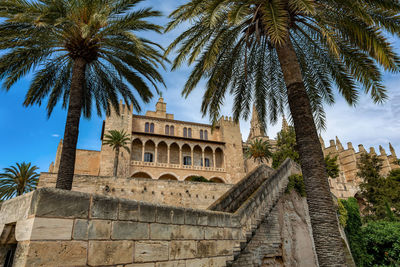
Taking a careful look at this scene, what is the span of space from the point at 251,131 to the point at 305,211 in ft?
170

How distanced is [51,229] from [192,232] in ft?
8.91

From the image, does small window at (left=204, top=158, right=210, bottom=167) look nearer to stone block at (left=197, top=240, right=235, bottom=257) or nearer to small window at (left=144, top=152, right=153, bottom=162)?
small window at (left=144, top=152, right=153, bottom=162)

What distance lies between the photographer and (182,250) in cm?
482

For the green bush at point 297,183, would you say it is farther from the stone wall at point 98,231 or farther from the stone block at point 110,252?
the stone block at point 110,252

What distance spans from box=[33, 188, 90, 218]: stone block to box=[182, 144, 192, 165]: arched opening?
34.9 metres

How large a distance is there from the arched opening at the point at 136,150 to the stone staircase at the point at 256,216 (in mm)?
26696

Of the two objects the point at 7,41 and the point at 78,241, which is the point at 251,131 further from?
the point at 78,241

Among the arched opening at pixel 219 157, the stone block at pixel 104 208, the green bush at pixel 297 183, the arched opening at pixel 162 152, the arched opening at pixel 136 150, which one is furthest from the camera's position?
the arched opening at pixel 219 157

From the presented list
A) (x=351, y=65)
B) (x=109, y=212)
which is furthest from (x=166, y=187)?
(x=109, y=212)

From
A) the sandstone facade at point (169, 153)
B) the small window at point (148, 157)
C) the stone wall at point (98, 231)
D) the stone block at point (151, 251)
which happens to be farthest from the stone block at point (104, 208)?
the small window at point (148, 157)

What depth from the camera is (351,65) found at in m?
8.22

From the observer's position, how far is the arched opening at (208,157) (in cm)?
4000

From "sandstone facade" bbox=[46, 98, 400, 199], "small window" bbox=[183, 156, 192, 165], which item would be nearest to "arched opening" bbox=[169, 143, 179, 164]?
"sandstone facade" bbox=[46, 98, 400, 199]

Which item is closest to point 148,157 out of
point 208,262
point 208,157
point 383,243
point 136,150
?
point 136,150
